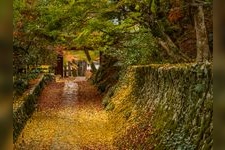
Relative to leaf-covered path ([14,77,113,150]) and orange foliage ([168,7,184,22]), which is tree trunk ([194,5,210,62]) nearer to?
orange foliage ([168,7,184,22])

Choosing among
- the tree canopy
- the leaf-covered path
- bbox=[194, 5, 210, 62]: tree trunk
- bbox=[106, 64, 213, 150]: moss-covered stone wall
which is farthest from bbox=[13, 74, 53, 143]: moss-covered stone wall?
bbox=[194, 5, 210, 62]: tree trunk

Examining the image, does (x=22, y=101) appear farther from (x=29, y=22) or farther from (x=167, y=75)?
(x=167, y=75)

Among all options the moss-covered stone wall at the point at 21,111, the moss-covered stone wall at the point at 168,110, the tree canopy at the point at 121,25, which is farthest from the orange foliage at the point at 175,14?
the moss-covered stone wall at the point at 21,111

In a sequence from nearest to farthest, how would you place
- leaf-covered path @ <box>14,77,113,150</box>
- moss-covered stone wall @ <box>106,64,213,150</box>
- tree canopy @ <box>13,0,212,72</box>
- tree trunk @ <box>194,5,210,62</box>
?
moss-covered stone wall @ <box>106,64,213,150</box> < tree trunk @ <box>194,5,210,62</box> < leaf-covered path @ <box>14,77,113,150</box> < tree canopy @ <box>13,0,212,72</box>

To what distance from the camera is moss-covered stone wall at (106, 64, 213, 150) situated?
582 cm

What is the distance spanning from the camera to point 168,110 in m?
→ 7.57

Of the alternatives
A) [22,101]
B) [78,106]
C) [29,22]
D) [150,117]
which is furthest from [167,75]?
[78,106]

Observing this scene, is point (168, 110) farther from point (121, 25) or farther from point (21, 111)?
point (121, 25)

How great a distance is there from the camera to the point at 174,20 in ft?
42.3

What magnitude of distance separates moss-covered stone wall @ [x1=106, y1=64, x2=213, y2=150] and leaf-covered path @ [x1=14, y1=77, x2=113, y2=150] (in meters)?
0.62

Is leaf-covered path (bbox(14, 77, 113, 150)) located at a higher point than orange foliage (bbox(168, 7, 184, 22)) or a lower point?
lower

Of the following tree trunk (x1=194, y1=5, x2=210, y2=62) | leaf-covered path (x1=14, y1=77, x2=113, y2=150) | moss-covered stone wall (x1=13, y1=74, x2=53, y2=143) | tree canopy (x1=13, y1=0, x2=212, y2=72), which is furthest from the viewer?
tree canopy (x1=13, y1=0, x2=212, y2=72)

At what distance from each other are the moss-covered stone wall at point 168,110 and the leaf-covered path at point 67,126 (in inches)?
24.6

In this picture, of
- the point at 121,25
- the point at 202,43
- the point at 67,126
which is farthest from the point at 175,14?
the point at 67,126
